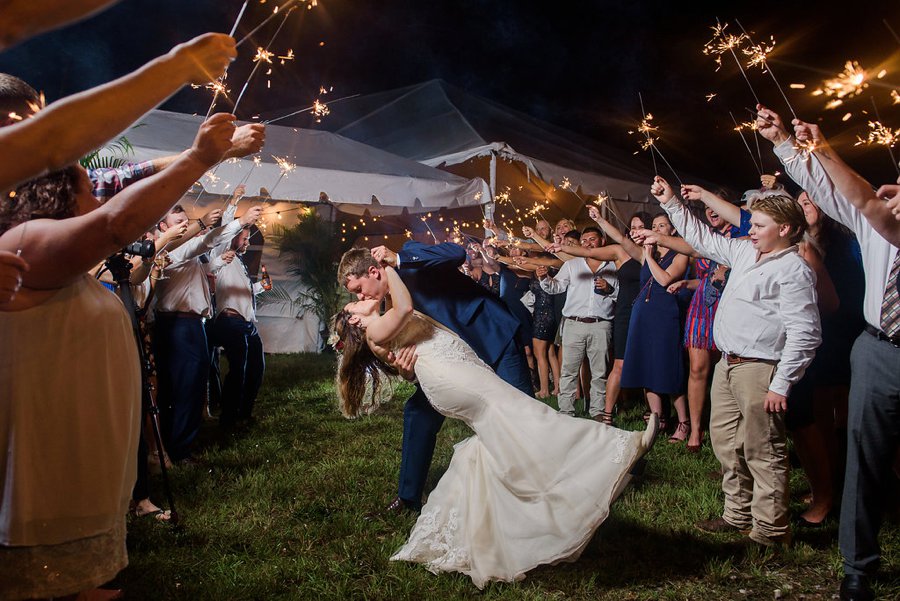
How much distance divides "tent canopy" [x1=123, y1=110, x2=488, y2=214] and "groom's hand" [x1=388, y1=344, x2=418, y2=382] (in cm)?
427

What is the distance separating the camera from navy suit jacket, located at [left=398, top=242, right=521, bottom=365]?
13.4ft

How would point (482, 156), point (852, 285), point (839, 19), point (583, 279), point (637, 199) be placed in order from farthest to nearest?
point (839, 19), point (637, 199), point (482, 156), point (583, 279), point (852, 285)

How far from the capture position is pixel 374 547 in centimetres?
356

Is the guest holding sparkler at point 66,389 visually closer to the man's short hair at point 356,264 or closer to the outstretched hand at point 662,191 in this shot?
the man's short hair at point 356,264

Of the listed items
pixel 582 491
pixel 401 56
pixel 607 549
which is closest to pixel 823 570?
pixel 607 549

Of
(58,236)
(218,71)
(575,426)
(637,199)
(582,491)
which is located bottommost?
(582,491)

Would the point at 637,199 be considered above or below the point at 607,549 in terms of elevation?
above

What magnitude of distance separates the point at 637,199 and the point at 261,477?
9.51m

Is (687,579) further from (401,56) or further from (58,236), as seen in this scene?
(401,56)

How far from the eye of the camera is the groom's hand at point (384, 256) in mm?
3729

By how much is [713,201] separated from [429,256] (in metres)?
1.92

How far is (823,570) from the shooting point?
322 cm

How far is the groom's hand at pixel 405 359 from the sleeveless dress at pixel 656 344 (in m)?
2.90

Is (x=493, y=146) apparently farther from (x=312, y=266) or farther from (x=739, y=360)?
(x=739, y=360)
